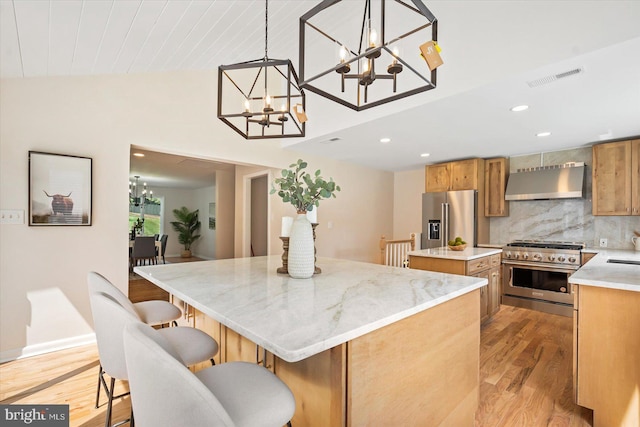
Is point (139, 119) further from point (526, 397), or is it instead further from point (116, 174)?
point (526, 397)

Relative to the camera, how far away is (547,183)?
13.8ft

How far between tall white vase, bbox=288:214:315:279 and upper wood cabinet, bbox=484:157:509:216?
402 centimetres

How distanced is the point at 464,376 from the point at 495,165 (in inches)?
158

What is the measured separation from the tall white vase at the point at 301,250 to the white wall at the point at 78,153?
90.1 inches

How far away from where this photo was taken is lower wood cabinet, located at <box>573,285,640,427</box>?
167 cm

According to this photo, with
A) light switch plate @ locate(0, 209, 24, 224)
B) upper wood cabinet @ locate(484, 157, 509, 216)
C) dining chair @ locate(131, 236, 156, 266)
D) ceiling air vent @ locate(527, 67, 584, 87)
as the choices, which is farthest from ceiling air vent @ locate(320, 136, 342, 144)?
dining chair @ locate(131, 236, 156, 266)

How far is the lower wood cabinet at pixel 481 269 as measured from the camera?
306 cm

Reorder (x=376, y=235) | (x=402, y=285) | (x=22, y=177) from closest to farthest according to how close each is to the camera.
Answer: (x=402, y=285), (x=22, y=177), (x=376, y=235)

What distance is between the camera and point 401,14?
2.76 meters

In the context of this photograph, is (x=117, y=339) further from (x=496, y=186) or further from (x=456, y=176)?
(x=496, y=186)

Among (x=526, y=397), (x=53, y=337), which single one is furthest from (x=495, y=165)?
(x=53, y=337)

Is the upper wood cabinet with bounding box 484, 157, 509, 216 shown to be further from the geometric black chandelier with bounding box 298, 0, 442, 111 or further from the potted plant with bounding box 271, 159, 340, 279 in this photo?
the potted plant with bounding box 271, 159, 340, 279

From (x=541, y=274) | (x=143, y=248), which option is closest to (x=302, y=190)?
(x=541, y=274)

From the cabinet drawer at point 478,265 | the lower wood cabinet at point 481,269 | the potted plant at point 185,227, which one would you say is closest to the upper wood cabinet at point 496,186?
the lower wood cabinet at point 481,269
